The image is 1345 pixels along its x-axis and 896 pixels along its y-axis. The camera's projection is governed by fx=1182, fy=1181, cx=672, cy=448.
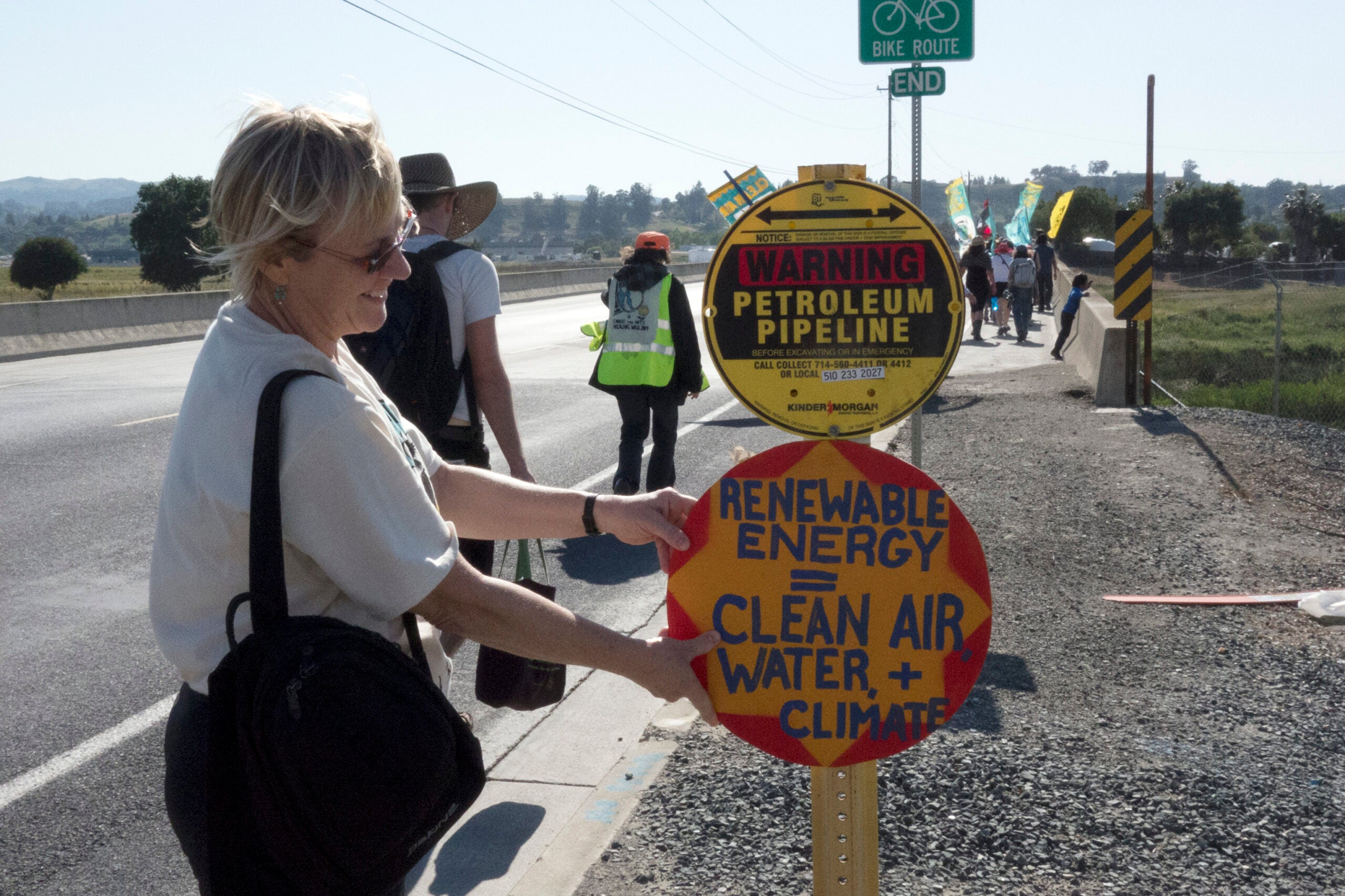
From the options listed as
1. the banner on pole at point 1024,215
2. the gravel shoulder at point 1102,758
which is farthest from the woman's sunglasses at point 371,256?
the banner on pole at point 1024,215

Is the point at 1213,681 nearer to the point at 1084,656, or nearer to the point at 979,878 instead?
the point at 1084,656

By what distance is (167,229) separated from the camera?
54938 millimetres

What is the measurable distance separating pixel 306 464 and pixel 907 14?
453 cm

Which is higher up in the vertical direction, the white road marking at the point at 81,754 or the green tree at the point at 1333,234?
the green tree at the point at 1333,234

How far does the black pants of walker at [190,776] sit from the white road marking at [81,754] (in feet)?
8.57

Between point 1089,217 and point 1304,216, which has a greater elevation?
point 1089,217

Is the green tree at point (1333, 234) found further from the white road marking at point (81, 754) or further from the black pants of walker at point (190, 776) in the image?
the black pants of walker at point (190, 776)

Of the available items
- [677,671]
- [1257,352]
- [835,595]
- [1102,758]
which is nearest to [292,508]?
[677,671]

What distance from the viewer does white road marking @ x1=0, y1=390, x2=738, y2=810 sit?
4047mm

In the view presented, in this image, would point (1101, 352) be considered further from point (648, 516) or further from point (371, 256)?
point (371, 256)

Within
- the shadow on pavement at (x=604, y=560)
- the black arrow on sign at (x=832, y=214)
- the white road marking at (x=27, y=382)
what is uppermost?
the black arrow on sign at (x=832, y=214)

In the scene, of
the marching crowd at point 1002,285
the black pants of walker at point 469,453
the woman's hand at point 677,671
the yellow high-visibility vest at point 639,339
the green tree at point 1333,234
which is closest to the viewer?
the woman's hand at point 677,671

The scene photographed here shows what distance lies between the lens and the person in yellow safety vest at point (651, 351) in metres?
7.36

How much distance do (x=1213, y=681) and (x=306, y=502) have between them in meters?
3.82
